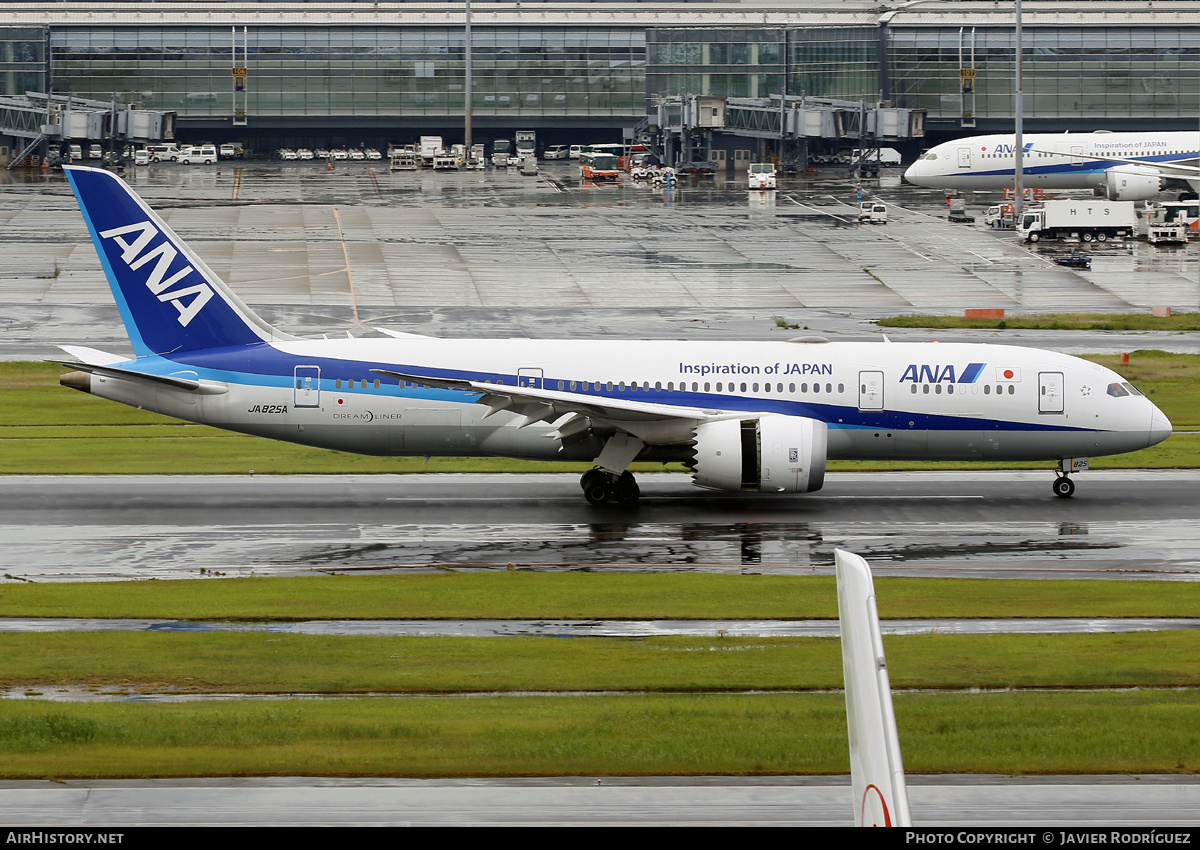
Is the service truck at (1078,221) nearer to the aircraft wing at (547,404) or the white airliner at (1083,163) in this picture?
the white airliner at (1083,163)

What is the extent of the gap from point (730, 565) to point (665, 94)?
14887 centimetres

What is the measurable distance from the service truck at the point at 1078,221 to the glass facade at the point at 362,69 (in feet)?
264

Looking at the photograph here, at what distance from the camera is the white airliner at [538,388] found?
37969 millimetres

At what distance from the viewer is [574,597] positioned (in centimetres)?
2941

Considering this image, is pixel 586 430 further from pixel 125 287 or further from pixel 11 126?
pixel 11 126

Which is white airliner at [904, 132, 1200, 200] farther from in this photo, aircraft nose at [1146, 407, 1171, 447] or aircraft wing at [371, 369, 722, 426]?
aircraft wing at [371, 369, 722, 426]

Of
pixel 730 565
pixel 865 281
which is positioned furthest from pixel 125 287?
pixel 865 281

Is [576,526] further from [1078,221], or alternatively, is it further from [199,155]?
[199,155]

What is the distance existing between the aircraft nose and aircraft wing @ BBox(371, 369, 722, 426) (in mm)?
12164

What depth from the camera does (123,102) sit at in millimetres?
168500

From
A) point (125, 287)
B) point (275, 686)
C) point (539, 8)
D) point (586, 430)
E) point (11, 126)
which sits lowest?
point (275, 686)

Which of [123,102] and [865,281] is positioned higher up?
[123,102]

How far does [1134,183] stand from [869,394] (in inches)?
3663

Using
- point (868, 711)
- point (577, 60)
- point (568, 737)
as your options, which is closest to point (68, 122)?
point (577, 60)
